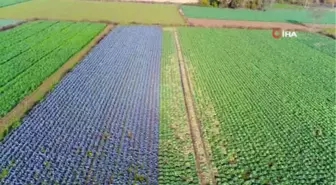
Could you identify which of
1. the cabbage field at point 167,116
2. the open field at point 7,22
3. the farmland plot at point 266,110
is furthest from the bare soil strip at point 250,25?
the open field at point 7,22

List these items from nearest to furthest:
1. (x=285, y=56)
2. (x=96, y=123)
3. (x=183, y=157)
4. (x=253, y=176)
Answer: (x=253, y=176) < (x=183, y=157) < (x=96, y=123) < (x=285, y=56)

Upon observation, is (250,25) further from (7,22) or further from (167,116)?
(167,116)

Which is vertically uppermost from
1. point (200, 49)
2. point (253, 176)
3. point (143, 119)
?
point (200, 49)

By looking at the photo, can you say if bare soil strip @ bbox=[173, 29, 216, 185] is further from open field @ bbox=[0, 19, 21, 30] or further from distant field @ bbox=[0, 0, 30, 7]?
distant field @ bbox=[0, 0, 30, 7]

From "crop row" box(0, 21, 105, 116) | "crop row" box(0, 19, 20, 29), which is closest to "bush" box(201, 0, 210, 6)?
"crop row" box(0, 21, 105, 116)

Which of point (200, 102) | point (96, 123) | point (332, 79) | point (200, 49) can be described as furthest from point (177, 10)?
point (96, 123)

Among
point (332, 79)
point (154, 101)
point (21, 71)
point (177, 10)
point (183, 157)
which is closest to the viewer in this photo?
point (183, 157)

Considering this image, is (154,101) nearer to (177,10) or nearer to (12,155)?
(12,155)
